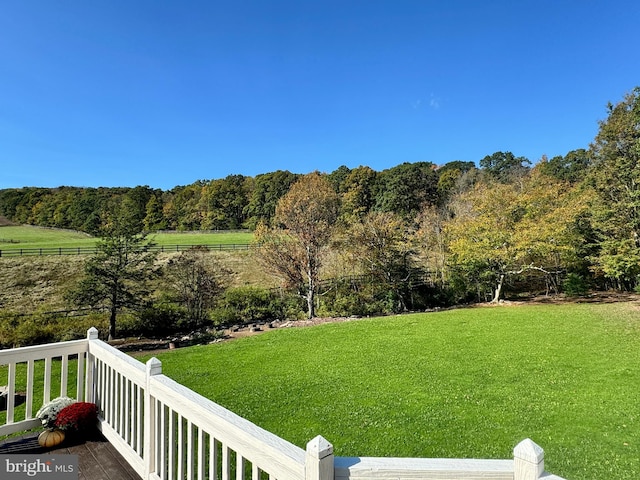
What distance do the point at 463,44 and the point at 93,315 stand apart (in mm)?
18118

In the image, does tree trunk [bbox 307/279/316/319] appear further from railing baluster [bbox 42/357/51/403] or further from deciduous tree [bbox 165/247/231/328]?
railing baluster [bbox 42/357/51/403]

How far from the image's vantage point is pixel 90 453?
3076mm

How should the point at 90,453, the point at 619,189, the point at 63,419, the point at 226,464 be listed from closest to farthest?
the point at 226,464 < the point at 90,453 < the point at 63,419 < the point at 619,189

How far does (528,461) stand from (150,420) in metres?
2.40

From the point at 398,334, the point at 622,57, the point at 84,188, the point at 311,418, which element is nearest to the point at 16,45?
the point at 311,418

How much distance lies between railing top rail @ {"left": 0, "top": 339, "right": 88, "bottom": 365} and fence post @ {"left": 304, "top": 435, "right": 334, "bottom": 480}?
3.15 meters

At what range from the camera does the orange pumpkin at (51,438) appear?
3129 millimetres

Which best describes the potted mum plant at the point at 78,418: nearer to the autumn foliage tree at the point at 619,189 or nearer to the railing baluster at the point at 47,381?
the railing baluster at the point at 47,381

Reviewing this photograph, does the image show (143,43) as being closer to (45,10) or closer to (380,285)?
(45,10)

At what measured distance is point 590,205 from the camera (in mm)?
18484

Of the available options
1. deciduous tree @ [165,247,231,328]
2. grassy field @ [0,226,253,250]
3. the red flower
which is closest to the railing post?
the red flower

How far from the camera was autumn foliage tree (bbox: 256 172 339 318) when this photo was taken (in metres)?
16.3

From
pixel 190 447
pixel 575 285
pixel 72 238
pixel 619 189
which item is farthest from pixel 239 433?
pixel 72 238

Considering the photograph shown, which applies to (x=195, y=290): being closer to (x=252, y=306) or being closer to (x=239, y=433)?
(x=252, y=306)
